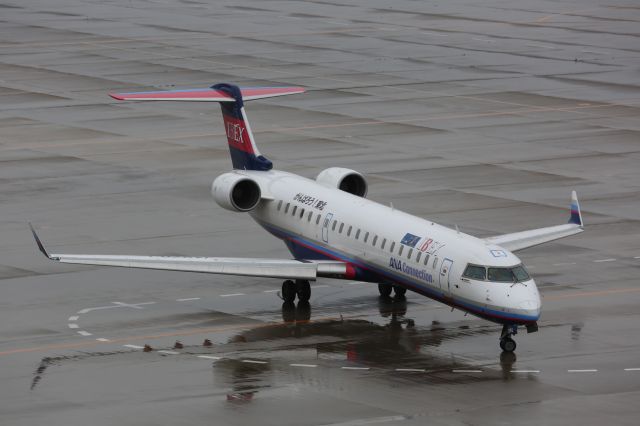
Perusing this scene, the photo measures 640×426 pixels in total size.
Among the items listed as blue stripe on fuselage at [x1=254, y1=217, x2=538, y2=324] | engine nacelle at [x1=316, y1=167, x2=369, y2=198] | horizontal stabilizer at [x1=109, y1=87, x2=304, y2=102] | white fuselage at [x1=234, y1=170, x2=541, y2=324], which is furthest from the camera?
engine nacelle at [x1=316, y1=167, x2=369, y2=198]

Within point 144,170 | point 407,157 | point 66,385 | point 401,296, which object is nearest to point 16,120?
point 144,170

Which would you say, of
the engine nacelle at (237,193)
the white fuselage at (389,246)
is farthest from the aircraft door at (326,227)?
the engine nacelle at (237,193)

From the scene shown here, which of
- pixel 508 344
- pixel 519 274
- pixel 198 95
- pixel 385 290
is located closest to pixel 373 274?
pixel 385 290

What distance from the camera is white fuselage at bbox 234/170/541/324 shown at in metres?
32.1

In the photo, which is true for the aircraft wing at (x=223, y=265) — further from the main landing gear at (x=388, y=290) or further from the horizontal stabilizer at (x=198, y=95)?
the horizontal stabilizer at (x=198, y=95)

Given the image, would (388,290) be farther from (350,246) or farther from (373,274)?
(350,246)

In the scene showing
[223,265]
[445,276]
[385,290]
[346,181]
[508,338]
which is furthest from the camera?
[346,181]

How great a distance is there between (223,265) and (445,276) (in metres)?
5.63

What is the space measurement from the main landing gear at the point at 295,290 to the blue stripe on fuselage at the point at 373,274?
3.37 ft

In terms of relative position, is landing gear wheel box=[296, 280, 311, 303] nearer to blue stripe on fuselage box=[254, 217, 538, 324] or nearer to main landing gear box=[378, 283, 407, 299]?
blue stripe on fuselage box=[254, 217, 538, 324]

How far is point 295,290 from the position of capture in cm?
3694

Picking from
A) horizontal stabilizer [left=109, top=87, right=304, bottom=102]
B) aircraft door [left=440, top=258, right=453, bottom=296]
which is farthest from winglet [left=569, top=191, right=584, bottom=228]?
horizontal stabilizer [left=109, top=87, right=304, bottom=102]

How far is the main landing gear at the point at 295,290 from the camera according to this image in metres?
36.8

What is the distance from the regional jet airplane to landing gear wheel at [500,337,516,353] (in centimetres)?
→ 2
